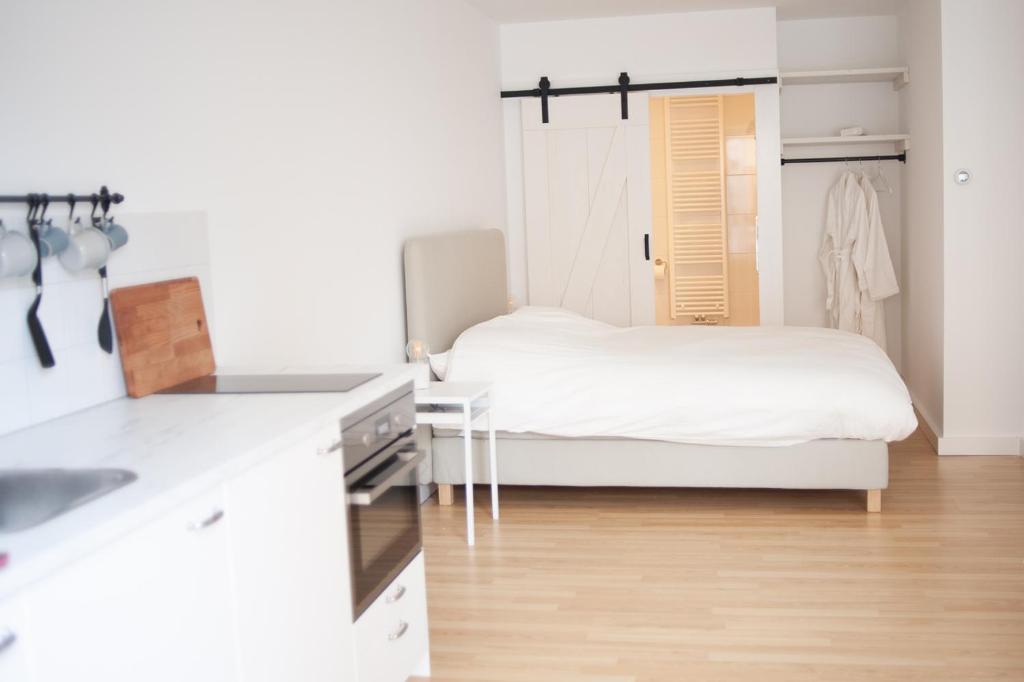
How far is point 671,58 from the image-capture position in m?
6.74

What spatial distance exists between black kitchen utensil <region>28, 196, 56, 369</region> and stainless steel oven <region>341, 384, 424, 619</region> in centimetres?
69

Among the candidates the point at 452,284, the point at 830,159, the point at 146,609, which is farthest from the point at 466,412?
the point at 830,159

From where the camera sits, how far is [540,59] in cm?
686

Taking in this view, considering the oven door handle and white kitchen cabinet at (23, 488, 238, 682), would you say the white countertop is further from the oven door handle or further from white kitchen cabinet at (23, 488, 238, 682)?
the oven door handle

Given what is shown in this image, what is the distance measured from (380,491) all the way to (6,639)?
1.30m

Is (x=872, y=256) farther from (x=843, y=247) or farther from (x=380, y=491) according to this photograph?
(x=380, y=491)

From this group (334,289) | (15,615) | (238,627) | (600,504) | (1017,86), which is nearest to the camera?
(15,615)

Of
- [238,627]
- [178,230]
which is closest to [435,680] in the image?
[238,627]

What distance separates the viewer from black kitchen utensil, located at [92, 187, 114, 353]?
2580 mm

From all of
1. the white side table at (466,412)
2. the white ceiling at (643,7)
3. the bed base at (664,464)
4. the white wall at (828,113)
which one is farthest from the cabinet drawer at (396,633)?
the white wall at (828,113)

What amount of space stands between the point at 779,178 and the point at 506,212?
5.86 ft

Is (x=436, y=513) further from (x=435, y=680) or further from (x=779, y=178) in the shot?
(x=779, y=178)

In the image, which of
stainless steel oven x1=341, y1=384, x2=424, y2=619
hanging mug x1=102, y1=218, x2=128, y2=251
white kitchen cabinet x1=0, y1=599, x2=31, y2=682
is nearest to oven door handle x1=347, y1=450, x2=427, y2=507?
stainless steel oven x1=341, y1=384, x2=424, y2=619

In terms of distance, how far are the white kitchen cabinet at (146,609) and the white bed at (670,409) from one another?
276cm
